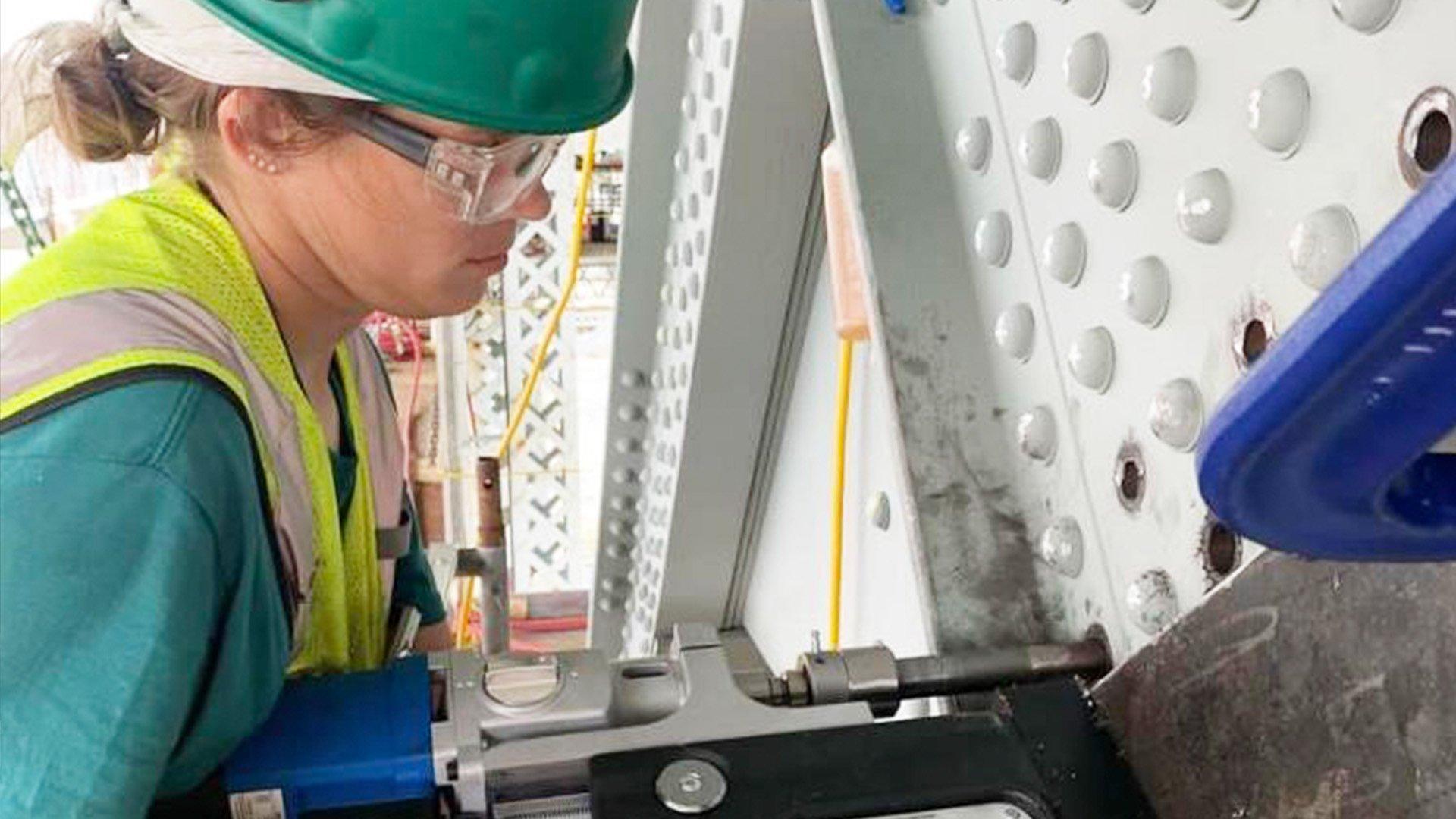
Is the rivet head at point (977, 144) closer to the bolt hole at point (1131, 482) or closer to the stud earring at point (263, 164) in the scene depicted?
the bolt hole at point (1131, 482)

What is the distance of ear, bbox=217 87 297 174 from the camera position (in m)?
0.83

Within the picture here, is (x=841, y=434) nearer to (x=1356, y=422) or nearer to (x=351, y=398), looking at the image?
(x=351, y=398)

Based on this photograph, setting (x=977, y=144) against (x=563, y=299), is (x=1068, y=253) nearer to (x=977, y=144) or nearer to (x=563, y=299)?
(x=977, y=144)

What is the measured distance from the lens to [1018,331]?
0.87 meters

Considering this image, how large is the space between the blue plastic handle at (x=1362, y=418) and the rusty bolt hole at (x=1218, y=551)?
36 cm

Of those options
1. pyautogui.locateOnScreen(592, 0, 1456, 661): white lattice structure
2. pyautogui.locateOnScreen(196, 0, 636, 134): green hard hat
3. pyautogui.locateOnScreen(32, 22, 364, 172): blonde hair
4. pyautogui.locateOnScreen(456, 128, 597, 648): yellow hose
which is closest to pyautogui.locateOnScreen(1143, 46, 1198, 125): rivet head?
pyautogui.locateOnScreen(592, 0, 1456, 661): white lattice structure

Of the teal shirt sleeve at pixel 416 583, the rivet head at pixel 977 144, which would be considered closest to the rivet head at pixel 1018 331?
the rivet head at pixel 977 144

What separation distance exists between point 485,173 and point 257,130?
14 centimetres

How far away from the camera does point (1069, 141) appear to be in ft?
2.68

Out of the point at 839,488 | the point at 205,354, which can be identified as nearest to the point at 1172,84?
the point at 205,354

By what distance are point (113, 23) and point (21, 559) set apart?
0.42 m

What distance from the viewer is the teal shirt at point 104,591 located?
63 cm

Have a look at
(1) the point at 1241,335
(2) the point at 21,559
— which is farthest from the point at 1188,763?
(2) the point at 21,559

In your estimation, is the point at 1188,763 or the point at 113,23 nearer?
the point at 1188,763
